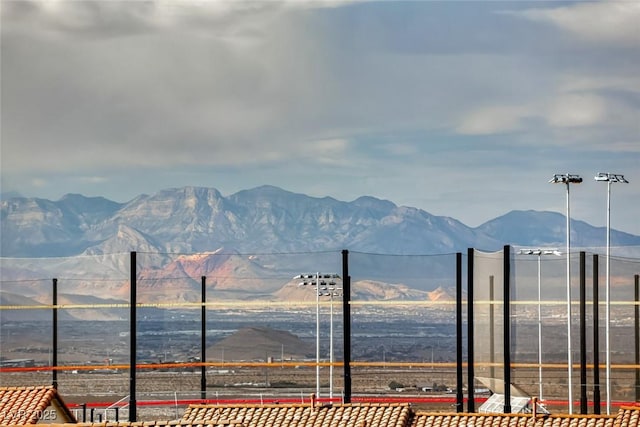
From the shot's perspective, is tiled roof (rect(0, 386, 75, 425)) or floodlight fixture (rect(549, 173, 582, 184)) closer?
tiled roof (rect(0, 386, 75, 425))

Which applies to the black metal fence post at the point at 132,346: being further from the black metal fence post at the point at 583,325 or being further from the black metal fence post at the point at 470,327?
the black metal fence post at the point at 583,325

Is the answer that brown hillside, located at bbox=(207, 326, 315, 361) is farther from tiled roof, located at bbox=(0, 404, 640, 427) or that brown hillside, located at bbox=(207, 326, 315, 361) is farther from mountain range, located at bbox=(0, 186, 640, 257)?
mountain range, located at bbox=(0, 186, 640, 257)

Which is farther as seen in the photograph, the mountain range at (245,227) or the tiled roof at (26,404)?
the mountain range at (245,227)

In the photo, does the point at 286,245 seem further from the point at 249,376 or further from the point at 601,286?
the point at 601,286

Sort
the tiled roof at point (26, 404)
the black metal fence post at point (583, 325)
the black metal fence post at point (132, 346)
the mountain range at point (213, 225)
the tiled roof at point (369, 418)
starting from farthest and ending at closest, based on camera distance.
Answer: the mountain range at point (213, 225), the black metal fence post at point (583, 325), the black metal fence post at point (132, 346), the tiled roof at point (369, 418), the tiled roof at point (26, 404)

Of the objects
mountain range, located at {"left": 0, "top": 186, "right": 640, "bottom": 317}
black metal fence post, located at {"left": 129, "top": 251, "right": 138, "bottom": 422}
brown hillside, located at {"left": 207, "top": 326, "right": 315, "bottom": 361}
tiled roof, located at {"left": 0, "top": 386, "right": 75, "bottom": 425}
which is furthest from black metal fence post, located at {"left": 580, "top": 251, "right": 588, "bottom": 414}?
mountain range, located at {"left": 0, "top": 186, "right": 640, "bottom": 317}

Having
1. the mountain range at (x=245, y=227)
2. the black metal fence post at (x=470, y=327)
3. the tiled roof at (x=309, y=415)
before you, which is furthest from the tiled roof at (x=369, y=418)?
the mountain range at (x=245, y=227)
